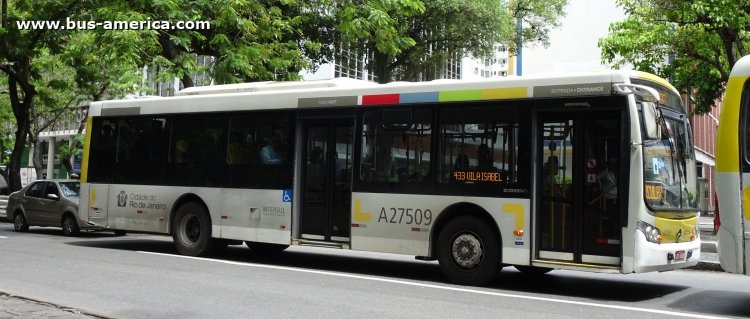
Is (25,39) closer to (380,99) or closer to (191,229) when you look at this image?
(191,229)

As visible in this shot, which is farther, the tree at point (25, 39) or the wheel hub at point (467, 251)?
the tree at point (25, 39)

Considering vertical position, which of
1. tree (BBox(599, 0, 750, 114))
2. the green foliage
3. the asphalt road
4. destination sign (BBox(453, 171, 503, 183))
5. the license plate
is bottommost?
the asphalt road

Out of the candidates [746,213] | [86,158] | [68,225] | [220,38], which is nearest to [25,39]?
[68,225]

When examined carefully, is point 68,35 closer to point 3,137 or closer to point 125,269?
point 125,269

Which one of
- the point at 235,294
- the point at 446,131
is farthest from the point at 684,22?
the point at 235,294

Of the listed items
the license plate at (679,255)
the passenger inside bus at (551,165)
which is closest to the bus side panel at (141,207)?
the passenger inside bus at (551,165)

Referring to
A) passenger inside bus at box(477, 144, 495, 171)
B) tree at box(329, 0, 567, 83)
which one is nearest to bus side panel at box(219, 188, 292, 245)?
passenger inside bus at box(477, 144, 495, 171)

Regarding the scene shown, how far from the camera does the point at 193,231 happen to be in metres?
13.6

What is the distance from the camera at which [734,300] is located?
367 inches

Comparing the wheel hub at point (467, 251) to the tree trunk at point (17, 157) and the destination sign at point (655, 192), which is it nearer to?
the destination sign at point (655, 192)

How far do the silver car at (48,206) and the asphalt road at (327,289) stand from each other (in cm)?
473

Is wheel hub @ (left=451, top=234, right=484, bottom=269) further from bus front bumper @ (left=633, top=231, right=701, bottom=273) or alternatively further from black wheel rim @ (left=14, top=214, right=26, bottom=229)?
black wheel rim @ (left=14, top=214, right=26, bottom=229)

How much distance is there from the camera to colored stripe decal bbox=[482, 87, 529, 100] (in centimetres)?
997

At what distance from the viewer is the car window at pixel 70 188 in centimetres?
1934
